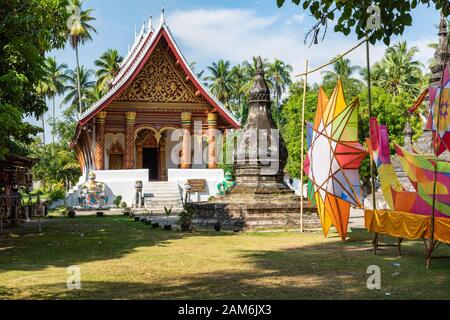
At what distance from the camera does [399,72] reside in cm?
4612

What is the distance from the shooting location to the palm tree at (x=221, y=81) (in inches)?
2349

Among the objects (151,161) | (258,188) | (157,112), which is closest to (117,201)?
(157,112)

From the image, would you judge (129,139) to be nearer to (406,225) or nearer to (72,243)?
(72,243)

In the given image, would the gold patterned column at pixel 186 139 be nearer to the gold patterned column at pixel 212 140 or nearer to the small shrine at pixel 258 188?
the gold patterned column at pixel 212 140

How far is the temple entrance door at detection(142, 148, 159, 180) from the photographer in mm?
32031

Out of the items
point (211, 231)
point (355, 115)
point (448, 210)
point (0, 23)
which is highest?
point (0, 23)

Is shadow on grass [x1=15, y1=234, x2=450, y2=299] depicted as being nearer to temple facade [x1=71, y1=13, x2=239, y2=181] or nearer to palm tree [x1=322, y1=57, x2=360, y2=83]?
temple facade [x1=71, y1=13, x2=239, y2=181]

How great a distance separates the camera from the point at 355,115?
11.1 m

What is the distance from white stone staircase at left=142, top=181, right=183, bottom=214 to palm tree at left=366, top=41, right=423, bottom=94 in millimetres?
25663

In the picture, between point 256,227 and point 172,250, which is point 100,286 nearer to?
point 172,250

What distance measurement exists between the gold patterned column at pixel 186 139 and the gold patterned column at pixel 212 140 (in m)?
1.14

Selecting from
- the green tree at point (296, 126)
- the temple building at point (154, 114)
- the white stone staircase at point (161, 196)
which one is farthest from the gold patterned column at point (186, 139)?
the green tree at point (296, 126)
